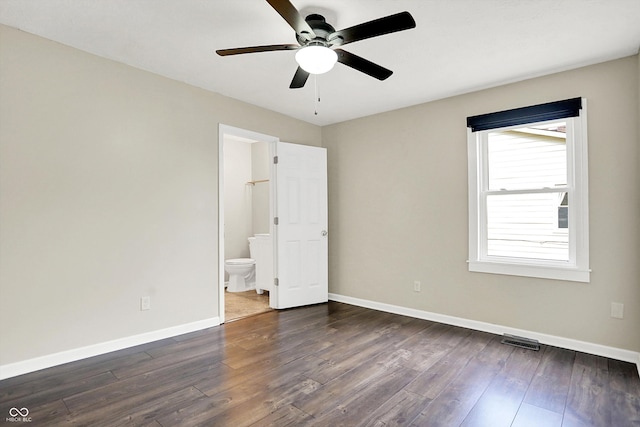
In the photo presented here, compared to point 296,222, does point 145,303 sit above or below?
below

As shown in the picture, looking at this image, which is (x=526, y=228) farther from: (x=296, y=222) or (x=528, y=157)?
(x=296, y=222)

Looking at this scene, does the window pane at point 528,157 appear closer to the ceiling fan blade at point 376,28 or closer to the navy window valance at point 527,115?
the navy window valance at point 527,115

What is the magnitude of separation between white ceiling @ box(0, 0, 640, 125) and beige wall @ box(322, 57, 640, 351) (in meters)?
0.27

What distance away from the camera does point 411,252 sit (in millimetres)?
3979

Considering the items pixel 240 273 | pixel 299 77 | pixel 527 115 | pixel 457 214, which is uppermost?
pixel 299 77

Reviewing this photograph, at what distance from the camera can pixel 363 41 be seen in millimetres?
2562

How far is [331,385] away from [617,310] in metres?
2.47

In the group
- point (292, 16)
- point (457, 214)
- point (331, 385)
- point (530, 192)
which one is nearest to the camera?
point (292, 16)

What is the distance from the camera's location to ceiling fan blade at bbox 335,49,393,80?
2189 mm

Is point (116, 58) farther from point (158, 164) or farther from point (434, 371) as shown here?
point (434, 371)

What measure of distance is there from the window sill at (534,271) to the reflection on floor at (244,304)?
100 inches

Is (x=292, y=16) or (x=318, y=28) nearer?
(x=292, y=16)

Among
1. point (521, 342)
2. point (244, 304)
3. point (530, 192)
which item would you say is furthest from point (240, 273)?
point (530, 192)

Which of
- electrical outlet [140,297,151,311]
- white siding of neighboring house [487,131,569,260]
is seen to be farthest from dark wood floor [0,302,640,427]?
white siding of neighboring house [487,131,569,260]
